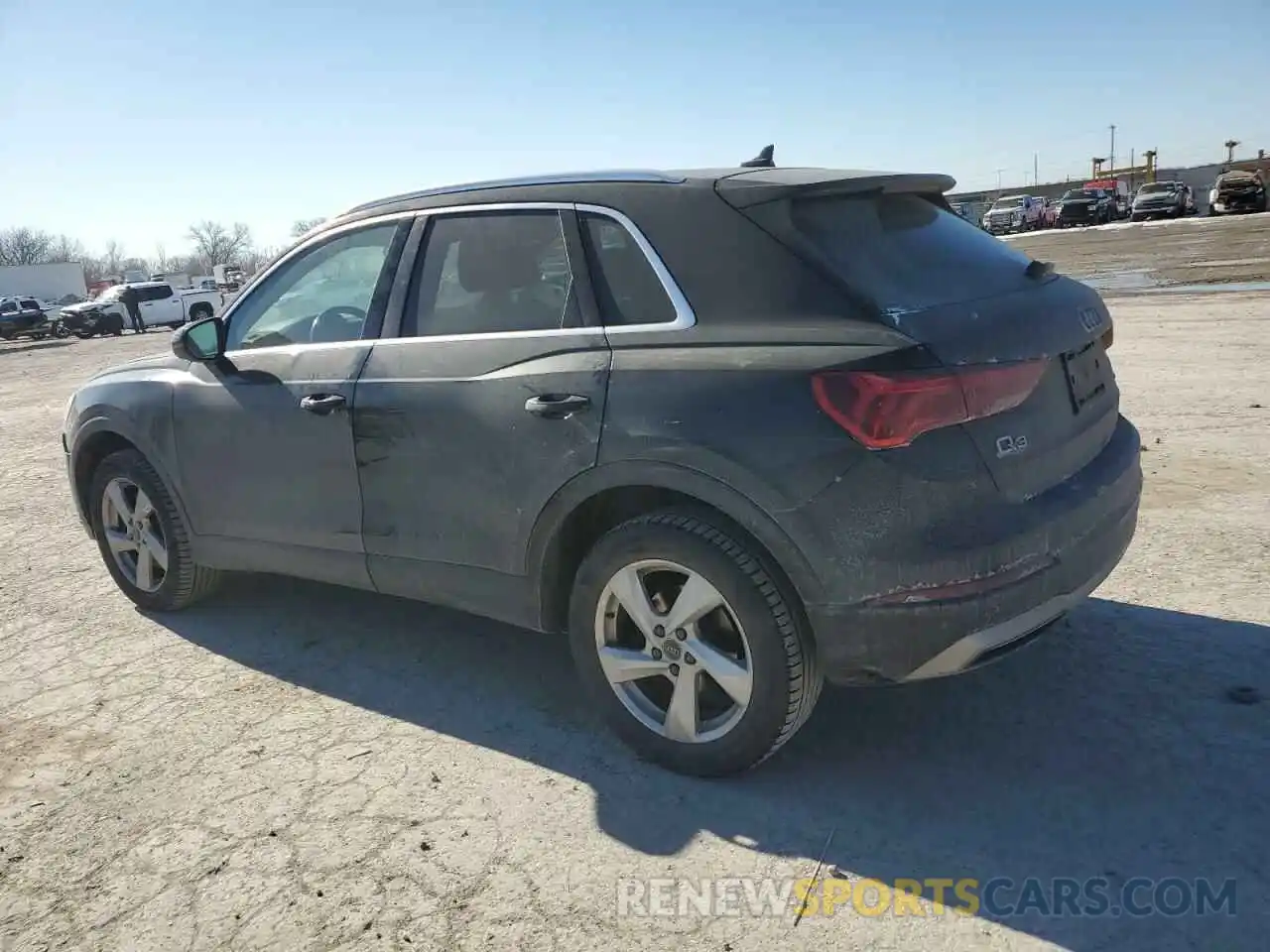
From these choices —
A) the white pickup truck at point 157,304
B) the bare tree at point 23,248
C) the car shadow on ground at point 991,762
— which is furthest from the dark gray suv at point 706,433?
the bare tree at point 23,248

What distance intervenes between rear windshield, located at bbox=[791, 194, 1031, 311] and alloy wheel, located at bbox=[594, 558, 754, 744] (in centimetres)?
101

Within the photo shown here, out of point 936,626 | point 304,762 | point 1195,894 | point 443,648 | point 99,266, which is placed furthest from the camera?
point 99,266

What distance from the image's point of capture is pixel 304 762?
3.49 metres

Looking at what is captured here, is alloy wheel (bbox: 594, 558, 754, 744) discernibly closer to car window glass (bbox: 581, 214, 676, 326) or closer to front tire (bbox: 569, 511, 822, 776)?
front tire (bbox: 569, 511, 822, 776)

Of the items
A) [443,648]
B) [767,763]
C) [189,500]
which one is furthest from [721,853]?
[189,500]

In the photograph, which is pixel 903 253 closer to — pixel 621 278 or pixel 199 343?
pixel 621 278

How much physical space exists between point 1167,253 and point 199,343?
85.1ft

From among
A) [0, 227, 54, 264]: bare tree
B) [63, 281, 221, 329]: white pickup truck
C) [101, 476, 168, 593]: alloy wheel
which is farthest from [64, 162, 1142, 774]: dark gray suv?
[0, 227, 54, 264]: bare tree

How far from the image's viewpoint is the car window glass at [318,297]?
398cm

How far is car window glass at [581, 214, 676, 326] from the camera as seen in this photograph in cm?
318

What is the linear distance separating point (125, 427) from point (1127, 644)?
4.40 meters

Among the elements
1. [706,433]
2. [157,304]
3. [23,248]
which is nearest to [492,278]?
[706,433]

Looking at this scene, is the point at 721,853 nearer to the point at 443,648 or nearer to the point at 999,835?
the point at 999,835

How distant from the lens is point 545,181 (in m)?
3.60
